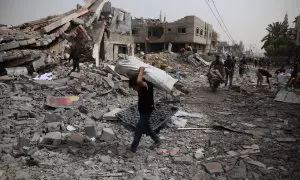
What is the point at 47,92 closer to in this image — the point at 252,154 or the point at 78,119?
the point at 78,119

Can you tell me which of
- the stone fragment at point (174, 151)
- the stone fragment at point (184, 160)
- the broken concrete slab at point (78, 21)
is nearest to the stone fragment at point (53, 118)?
the stone fragment at point (174, 151)

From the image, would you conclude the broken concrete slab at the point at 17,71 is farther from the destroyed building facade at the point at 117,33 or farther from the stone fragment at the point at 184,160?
the stone fragment at the point at 184,160

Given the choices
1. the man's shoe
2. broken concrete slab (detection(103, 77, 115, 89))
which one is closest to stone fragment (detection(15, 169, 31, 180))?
the man's shoe

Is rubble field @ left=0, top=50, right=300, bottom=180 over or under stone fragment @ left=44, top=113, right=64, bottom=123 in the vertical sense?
under

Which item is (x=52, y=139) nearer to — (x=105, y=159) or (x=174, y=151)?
(x=105, y=159)

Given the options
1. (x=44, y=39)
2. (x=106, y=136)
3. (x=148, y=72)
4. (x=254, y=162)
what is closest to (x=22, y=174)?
(x=106, y=136)

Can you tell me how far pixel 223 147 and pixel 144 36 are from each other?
31.3 meters

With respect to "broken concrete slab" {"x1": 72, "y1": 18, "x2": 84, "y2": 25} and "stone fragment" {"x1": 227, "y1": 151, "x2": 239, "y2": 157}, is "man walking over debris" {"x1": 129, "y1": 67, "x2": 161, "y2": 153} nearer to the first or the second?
"stone fragment" {"x1": 227, "y1": 151, "x2": 239, "y2": 157}

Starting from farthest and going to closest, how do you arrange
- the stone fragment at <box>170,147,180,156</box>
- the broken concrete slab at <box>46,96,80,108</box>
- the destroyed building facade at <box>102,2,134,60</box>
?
1. the destroyed building facade at <box>102,2,134,60</box>
2. the broken concrete slab at <box>46,96,80,108</box>
3. the stone fragment at <box>170,147,180,156</box>

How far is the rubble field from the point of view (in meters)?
3.74

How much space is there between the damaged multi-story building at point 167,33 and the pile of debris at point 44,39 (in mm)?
16603

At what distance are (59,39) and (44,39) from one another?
139 centimetres

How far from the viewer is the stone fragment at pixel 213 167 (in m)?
3.72

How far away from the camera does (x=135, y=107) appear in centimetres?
609
